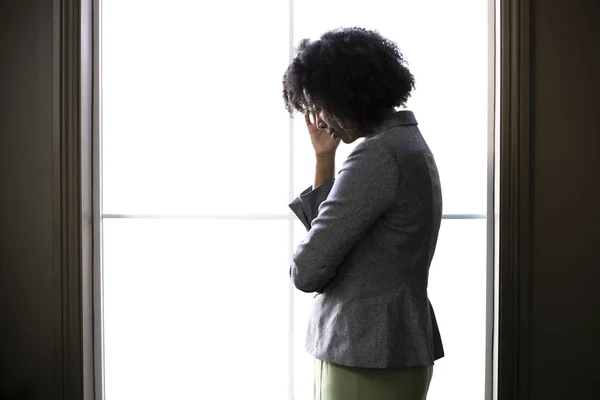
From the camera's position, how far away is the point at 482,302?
6.02 feet

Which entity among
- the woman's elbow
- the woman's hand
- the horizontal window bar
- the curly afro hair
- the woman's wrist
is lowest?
the woman's elbow

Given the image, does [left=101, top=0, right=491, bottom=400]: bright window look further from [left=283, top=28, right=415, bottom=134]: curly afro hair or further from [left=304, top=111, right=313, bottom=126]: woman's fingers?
[left=283, top=28, right=415, bottom=134]: curly afro hair

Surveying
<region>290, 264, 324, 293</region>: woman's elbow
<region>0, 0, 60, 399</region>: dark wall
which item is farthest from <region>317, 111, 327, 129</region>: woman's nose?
<region>0, 0, 60, 399</region>: dark wall

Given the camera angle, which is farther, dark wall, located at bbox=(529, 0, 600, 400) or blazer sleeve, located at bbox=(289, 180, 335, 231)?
dark wall, located at bbox=(529, 0, 600, 400)

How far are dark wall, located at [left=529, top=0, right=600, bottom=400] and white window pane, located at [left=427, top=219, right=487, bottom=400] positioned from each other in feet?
0.53

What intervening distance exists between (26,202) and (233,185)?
647mm

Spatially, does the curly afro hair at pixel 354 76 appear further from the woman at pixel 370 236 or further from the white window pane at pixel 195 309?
the white window pane at pixel 195 309

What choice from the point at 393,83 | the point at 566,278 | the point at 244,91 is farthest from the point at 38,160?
→ the point at 566,278

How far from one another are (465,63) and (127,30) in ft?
3.45

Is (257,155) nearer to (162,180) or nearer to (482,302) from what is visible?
(162,180)

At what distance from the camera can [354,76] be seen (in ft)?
3.94

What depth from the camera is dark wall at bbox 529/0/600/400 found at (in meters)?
1.72

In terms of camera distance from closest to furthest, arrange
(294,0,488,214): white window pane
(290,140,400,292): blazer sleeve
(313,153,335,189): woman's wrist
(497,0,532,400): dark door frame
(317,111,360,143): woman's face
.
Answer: (290,140,400,292): blazer sleeve
(317,111,360,143): woman's face
(313,153,335,189): woman's wrist
(497,0,532,400): dark door frame
(294,0,488,214): white window pane

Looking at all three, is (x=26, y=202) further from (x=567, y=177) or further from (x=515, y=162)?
(x=567, y=177)
